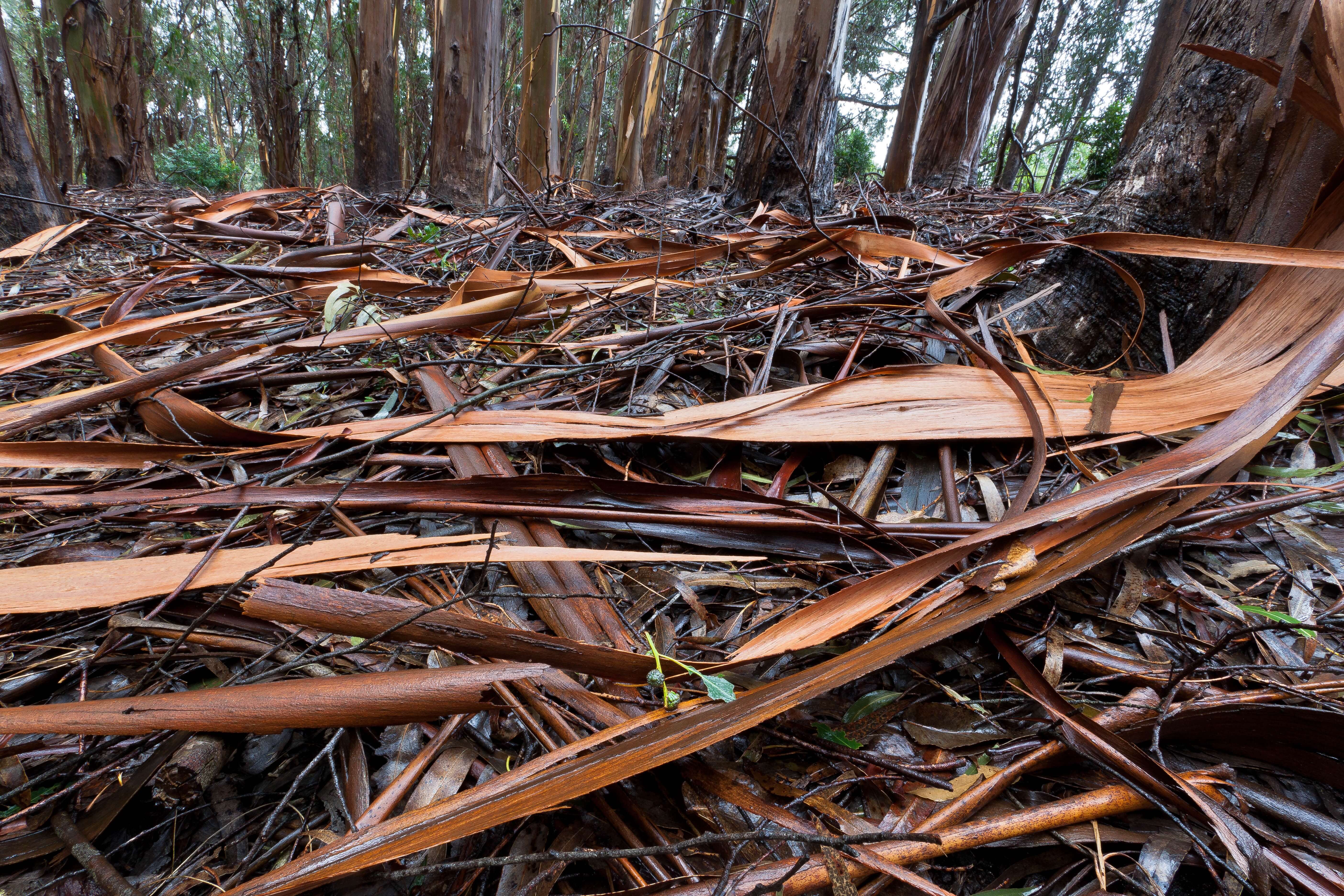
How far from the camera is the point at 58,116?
26.2 ft

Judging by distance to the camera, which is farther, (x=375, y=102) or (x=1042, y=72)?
(x=1042, y=72)

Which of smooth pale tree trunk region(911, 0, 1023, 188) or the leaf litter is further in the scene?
smooth pale tree trunk region(911, 0, 1023, 188)

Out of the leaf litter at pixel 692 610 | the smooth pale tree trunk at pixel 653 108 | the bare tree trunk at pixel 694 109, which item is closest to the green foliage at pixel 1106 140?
the bare tree trunk at pixel 694 109

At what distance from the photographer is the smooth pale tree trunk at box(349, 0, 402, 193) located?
17.8 feet

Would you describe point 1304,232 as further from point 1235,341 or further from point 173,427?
point 173,427

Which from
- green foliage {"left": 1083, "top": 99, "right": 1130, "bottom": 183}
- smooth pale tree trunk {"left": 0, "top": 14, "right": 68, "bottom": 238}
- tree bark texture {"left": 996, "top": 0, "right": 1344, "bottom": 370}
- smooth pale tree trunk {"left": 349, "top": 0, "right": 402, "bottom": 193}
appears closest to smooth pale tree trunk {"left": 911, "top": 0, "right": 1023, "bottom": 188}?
green foliage {"left": 1083, "top": 99, "right": 1130, "bottom": 183}

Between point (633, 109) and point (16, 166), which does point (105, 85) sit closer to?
point (16, 166)

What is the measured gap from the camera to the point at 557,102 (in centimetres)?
646

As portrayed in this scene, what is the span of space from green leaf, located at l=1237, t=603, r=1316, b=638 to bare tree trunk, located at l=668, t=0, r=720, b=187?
8.38m

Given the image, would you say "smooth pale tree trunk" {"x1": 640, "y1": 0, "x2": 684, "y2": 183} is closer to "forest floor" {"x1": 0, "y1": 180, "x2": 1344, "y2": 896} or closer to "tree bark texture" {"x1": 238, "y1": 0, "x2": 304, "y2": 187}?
"tree bark texture" {"x1": 238, "y1": 0, "x2": 304, "y2": 187}

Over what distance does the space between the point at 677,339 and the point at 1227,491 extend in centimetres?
117

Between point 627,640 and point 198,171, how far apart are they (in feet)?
42.2

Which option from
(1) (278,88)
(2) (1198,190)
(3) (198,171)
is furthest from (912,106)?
(3) (198,171)

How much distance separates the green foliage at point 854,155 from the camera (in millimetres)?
10391
